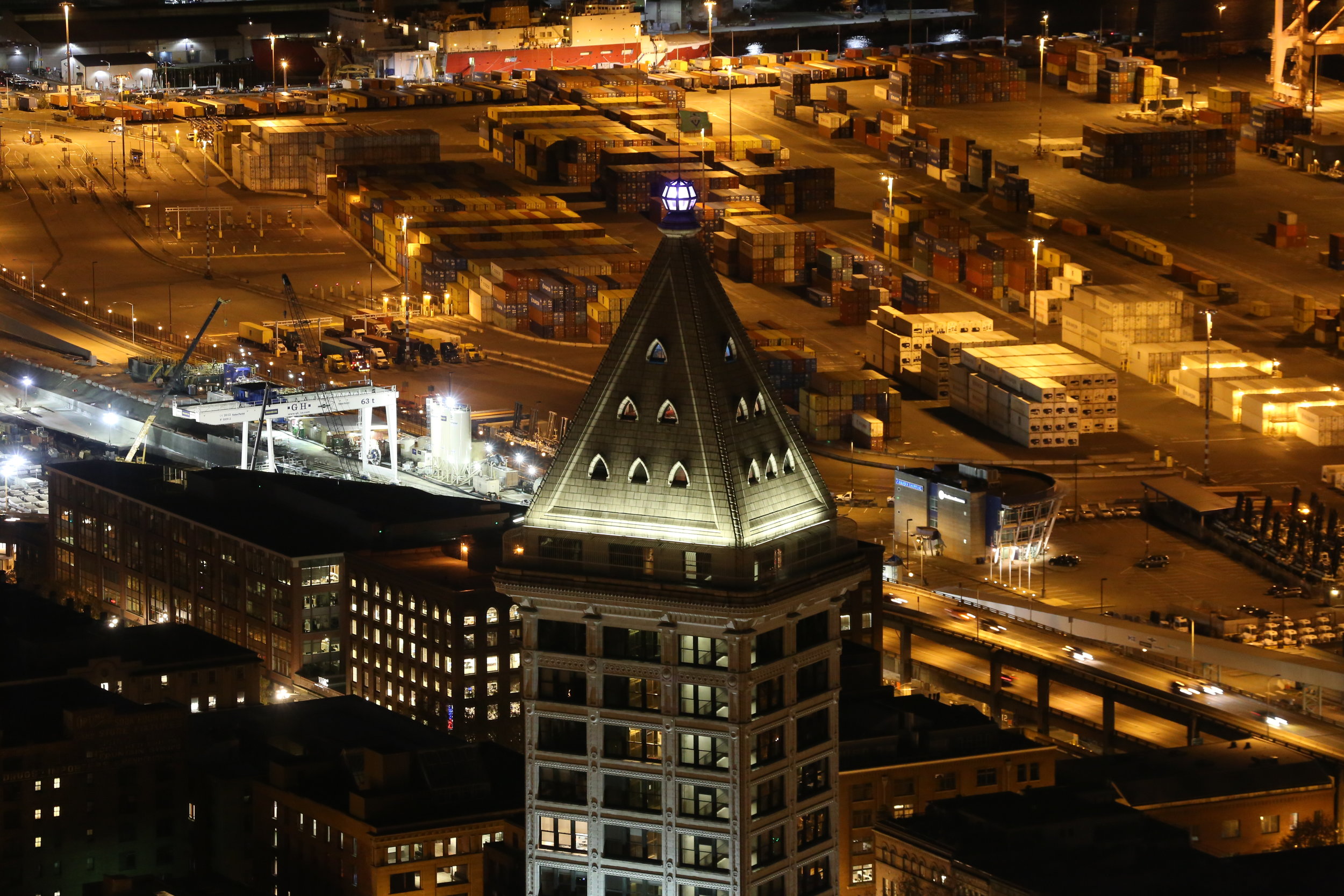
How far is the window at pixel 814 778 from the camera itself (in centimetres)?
6175

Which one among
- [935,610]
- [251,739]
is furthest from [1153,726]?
[251,739]

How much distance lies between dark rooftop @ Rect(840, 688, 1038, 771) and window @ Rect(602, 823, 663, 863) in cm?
5157

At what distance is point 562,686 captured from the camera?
61094 millimetres

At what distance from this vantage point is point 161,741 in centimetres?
11800

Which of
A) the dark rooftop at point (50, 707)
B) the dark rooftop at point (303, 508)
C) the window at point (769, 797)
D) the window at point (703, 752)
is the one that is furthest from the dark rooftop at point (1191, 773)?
the window at point (703, 752)

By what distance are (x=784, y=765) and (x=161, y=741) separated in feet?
198

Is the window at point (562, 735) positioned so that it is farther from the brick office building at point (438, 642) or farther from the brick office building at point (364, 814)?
the brick office building at point (438, 642)

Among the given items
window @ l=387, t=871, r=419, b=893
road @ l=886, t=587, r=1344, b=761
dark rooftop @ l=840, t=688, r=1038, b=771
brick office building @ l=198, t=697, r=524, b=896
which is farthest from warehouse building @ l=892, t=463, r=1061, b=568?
window @ l=387, t=871, r=419, b=893

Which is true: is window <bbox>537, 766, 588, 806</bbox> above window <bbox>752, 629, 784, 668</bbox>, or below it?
below

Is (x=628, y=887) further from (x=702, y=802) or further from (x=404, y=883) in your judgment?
(x=404, y=883)

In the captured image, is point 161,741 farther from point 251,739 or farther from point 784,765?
point 784,765

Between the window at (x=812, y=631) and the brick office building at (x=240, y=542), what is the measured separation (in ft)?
271

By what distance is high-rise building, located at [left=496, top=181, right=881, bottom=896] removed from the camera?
59.4 m

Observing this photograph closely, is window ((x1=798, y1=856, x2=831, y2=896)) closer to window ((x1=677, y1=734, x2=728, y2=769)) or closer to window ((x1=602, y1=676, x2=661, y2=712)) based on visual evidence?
window ((x1=677, y1=734, x2=728, y2=769))
